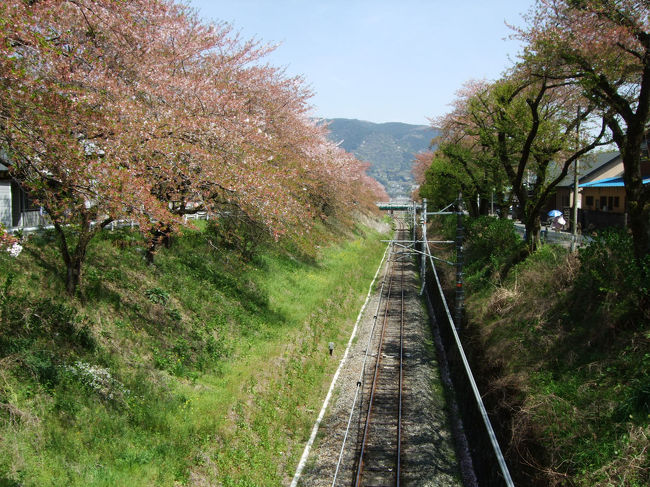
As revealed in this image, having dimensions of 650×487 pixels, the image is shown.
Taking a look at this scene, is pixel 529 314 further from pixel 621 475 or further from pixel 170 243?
pixel 170 243

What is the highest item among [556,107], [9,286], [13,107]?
[556,107]

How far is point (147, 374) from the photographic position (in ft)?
40.3

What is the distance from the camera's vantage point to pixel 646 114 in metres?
12.6

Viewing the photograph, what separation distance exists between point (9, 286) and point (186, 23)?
12.5m

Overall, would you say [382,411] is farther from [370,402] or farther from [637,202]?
[637,202]

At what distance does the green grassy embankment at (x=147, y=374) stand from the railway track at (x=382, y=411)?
1752 mm

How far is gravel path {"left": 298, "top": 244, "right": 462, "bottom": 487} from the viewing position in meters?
12.4

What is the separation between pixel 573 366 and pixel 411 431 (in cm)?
523

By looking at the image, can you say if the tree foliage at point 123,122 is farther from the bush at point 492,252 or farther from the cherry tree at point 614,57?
the bush at point 492,252

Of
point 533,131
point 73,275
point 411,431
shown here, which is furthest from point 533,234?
point 73,275

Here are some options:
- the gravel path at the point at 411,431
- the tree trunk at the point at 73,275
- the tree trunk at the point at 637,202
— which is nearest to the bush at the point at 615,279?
the tree trunk at the point at 637,202

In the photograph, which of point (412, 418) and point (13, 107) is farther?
point (412, 418)

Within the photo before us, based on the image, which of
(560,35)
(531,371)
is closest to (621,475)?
(531,371)

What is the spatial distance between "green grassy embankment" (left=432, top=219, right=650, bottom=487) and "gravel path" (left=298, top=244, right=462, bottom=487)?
1.82m
